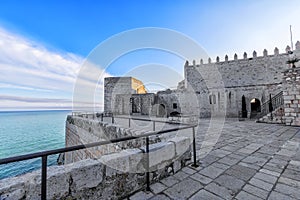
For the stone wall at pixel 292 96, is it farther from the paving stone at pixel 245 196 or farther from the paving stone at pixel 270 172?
the paving stone at pixel 245 196

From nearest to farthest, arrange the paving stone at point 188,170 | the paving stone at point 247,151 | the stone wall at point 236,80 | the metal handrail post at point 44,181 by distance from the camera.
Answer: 1. the metal handrail post at point 44,181
2. the paving stone at point 188,170
3. the paving stone at point 247,151
4. the stone wall at point 236,80

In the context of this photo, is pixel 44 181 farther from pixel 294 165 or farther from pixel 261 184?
pixel 294 165

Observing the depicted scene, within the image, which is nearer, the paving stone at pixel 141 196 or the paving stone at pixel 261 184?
the paving stone at pixel 141 196

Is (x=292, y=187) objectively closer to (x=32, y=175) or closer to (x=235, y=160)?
(x=235, y=160)

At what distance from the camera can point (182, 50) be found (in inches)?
242

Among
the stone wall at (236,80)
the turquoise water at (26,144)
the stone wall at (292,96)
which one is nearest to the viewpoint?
the stone wall at (292,96)

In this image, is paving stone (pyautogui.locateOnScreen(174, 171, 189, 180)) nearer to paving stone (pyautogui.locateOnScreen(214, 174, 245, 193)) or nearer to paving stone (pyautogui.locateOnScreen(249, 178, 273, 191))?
paving stone (pyautogui.locateOnScreen(214, 174, 245, 193))

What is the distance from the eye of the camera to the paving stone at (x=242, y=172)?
6.70 feet

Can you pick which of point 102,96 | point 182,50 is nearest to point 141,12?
point 182,50

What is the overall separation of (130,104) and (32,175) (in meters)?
15.3

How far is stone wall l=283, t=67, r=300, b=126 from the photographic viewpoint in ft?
21.3

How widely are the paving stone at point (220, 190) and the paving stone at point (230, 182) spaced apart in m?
0.07

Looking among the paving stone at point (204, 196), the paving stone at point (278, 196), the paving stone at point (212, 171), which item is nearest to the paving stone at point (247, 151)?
the paving stone at point (212, 171)

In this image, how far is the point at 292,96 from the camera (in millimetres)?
6617
